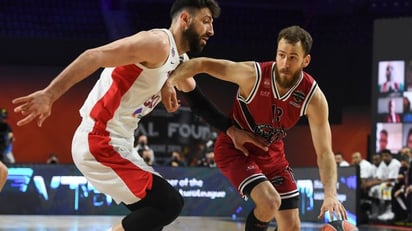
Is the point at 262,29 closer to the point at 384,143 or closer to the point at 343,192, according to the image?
the point at 384,143

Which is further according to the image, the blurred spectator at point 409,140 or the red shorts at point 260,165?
the blurred spectator at point 409,140

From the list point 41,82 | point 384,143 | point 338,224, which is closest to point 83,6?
point 41,82

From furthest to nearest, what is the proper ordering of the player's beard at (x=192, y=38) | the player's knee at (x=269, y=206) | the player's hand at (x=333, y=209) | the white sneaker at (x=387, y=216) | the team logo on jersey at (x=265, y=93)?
the white sneaker at (x=387, y=216)
the team logo on jersey at (x=265, y=93)
the player's knee at (x=269, y=206)
the player's hand at (x=333, y=209)
the player's beard at (x=192, y=38)

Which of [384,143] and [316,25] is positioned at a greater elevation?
[316,25]

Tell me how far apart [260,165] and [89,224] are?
4926mm

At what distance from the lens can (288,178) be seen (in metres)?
5.31

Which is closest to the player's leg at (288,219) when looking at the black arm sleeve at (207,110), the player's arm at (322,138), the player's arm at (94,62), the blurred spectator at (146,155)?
the player's arm at (322,138)

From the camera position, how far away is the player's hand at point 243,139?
202 inches

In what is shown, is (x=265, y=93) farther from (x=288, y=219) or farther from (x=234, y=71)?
(x=288, y=219)

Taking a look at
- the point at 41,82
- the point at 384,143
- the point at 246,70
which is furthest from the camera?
the point at 41,82

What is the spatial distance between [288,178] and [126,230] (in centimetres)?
191

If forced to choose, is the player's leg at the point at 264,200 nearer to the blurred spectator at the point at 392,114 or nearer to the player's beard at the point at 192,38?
the player's beard at the point at 192,38

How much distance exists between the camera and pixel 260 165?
17.4 feet

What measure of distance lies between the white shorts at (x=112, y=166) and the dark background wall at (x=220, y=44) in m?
15.2
